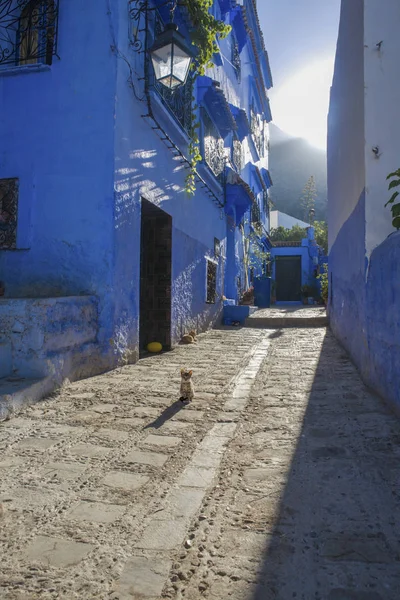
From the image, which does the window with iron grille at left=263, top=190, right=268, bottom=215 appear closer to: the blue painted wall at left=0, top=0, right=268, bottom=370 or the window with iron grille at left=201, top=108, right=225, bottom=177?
the window with iron grille at left=201, top=108, right=225, bottom=177

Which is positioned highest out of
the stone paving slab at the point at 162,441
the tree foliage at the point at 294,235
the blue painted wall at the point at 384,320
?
the tree foliage at the point at 294,235

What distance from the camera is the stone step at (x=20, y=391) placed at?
124 inches

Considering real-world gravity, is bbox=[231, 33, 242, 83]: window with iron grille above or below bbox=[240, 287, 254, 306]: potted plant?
above

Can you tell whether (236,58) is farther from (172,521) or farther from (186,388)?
(172,521)

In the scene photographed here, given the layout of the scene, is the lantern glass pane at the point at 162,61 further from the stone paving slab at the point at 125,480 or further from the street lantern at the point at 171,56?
the stone paving slab at the point at 125,480

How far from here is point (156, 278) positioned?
7.02m

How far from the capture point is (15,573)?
1.41 m

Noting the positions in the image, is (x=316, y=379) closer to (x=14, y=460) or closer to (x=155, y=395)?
(x=155, y=395)

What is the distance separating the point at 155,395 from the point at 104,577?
2443 mm

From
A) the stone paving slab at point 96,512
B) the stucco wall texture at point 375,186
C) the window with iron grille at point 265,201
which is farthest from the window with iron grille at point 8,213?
→ the window with iron grille at point 265,201

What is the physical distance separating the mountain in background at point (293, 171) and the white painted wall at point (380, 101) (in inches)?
1954

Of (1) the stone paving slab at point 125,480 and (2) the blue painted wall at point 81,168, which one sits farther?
(2) the blue painted wall at point 81,168

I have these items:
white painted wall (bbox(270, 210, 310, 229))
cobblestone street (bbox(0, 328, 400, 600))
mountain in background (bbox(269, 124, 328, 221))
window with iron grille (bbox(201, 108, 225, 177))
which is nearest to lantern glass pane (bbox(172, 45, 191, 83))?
cobblestone street (bbox(0, 328, 400, 600))

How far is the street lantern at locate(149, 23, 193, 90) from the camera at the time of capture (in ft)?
16.0
